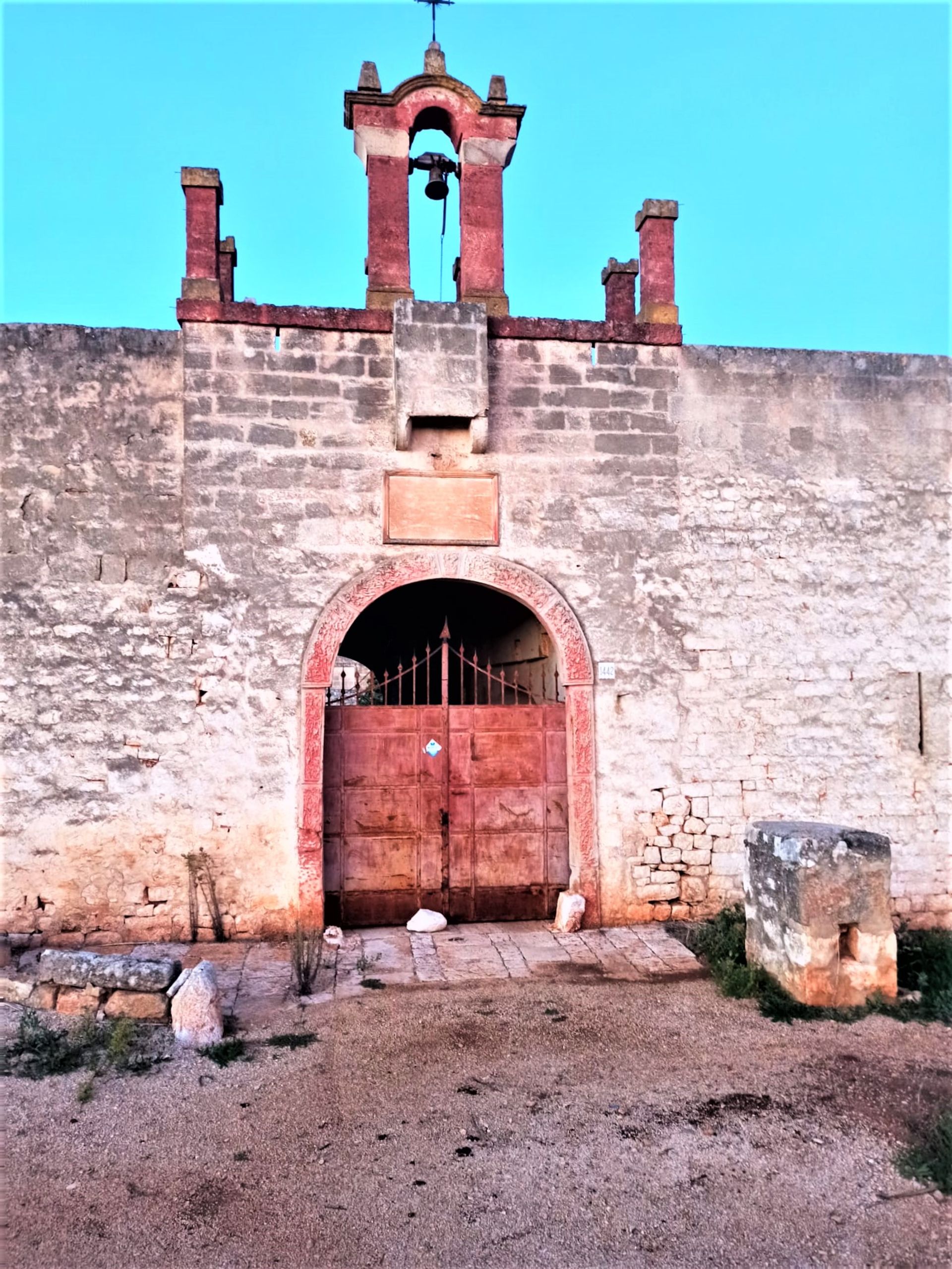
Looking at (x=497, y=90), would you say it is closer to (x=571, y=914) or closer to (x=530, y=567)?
(x=530, y=567)

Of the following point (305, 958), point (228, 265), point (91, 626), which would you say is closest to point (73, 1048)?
point (305, 958)

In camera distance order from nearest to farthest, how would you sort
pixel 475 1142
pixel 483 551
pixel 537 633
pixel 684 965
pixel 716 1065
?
pixel 475 1142 < pixel 716 1065 < pixel 684 965 < pixel 483 551 < pixel 537 633

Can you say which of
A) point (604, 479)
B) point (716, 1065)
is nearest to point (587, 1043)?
point (716, 1065)

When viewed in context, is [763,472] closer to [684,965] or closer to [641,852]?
[641,852]

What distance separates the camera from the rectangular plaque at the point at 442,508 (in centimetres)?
672

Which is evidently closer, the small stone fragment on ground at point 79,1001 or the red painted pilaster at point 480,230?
the small stone fragment on ground at point 79,1001

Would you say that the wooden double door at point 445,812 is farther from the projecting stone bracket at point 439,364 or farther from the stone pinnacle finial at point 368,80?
the stone pinnacle finial at point 368,80

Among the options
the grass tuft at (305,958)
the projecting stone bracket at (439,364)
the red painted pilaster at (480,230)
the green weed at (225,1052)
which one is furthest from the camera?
the red painted pilaster at (480,230)

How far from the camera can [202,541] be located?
6.53 meters

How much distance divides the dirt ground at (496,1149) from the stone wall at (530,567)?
6.17 feet

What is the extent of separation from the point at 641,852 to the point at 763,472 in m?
3.29

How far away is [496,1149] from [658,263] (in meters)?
6.51

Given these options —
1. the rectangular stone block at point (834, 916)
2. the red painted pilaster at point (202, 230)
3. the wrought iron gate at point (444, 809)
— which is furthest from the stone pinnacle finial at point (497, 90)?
the rectangular stone block at point (834, 916)

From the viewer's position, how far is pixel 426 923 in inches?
264
